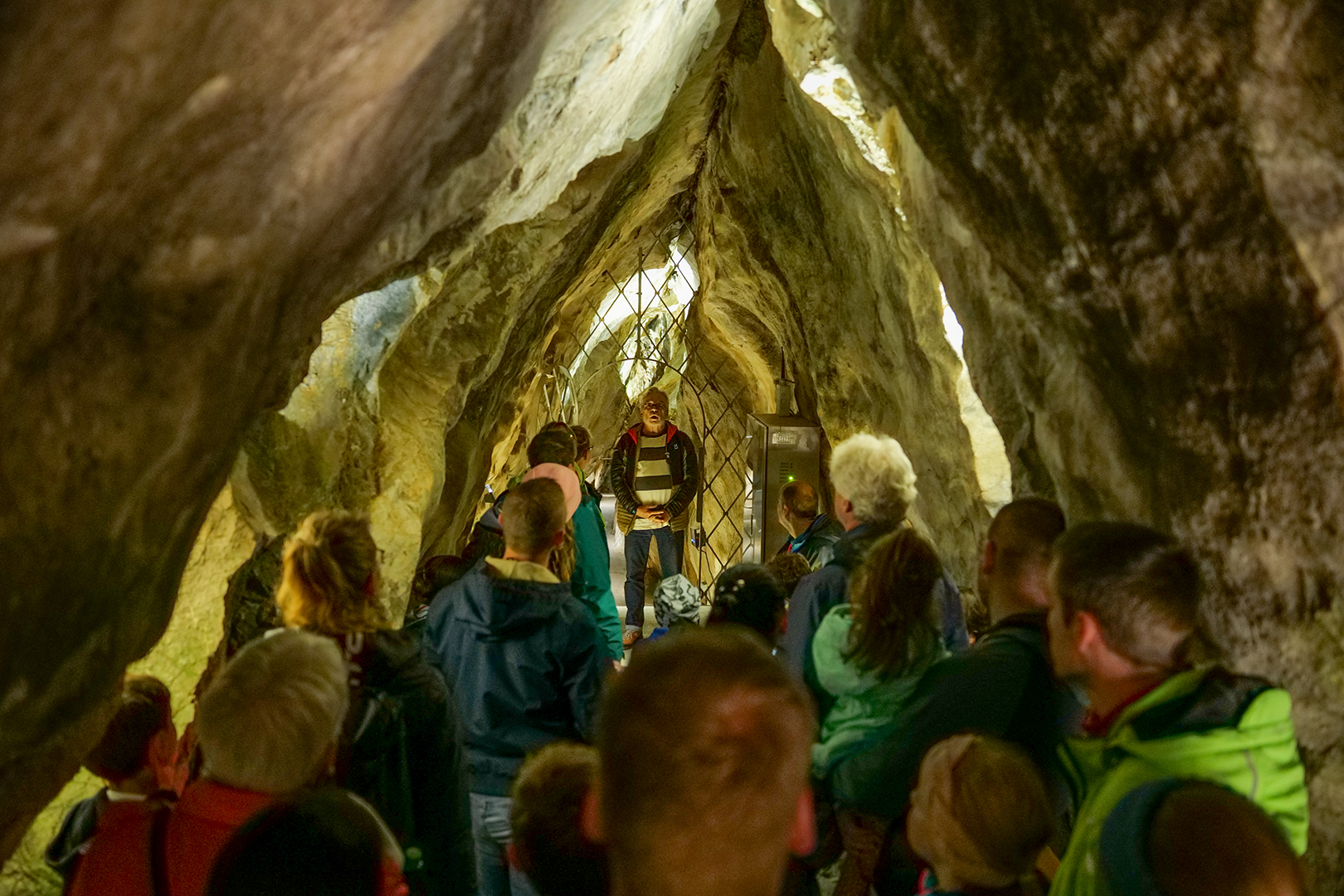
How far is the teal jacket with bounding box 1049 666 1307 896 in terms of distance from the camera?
145 centimetres

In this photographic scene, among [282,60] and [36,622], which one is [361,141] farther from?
[36,622]

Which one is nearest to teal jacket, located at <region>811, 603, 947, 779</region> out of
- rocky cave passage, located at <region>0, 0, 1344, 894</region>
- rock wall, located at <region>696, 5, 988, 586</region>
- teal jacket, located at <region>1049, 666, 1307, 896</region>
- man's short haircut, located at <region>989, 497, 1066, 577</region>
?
man's short haircut, located at <region>989, 497, 1066, 577</region>

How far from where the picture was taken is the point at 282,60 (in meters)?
1.86

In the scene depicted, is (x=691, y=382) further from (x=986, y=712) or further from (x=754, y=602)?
(x=986, y=712)

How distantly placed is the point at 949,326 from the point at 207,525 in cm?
327

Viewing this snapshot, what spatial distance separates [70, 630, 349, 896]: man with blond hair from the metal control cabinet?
228 inches

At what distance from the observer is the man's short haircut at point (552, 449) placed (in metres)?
4.65

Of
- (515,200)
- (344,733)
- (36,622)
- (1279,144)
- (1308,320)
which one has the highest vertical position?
(515,200)

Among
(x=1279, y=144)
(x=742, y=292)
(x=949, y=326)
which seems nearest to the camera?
(x=1279, y=144)

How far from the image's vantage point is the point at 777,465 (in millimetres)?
7379

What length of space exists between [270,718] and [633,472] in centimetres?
567

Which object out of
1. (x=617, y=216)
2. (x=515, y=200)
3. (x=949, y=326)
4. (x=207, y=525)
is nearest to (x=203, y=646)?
(x=207, y=525)

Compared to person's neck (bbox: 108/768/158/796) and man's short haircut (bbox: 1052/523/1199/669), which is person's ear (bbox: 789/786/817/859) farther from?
person's neck (bbox: 108/768/158/796)

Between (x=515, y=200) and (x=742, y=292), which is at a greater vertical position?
(x=742, y=292)
